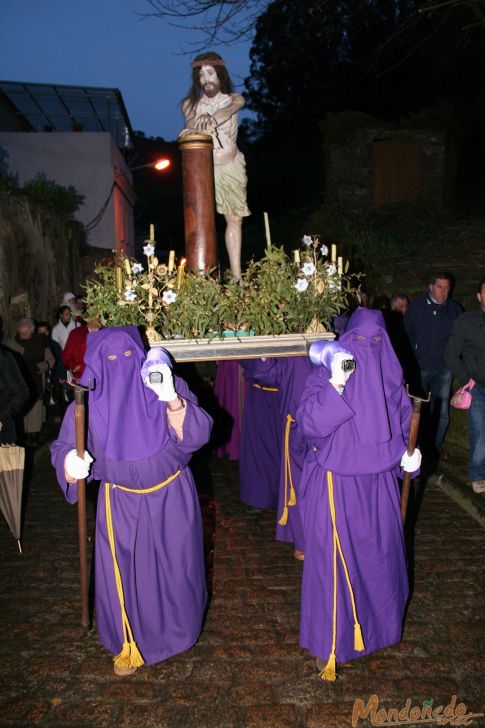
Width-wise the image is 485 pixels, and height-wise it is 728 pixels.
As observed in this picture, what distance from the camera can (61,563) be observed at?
5.65 meters

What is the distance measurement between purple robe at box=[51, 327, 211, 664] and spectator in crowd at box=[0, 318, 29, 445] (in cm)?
249

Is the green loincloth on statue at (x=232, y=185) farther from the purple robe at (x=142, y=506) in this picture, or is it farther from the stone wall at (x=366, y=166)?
the stone wall at (x=366, y=166)

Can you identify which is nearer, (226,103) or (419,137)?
(226,103)

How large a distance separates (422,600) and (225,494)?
2.86 m

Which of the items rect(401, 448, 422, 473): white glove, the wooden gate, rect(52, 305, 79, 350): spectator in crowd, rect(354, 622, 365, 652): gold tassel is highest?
the wooden gate

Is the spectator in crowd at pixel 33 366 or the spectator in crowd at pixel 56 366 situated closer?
the spectator in crowd at pixel 33 366

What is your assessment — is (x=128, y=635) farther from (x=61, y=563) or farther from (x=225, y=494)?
(x=225, y=494)

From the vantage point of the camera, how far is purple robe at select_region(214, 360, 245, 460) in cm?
820

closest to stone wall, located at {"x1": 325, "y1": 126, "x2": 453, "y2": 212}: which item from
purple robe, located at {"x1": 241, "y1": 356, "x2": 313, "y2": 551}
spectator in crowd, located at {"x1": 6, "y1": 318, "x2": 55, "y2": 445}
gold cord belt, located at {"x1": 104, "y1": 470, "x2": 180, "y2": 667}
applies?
spectator in crowd, located at {"x1": 6, "y1": 318, "x2": 55, "y2": 445}

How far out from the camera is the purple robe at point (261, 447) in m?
6.69

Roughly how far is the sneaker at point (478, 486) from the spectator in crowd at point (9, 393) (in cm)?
463

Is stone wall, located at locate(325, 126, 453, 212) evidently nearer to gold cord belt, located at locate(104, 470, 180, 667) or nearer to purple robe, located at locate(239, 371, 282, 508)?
purple robe, located at locate(239, 371, 282, 508)

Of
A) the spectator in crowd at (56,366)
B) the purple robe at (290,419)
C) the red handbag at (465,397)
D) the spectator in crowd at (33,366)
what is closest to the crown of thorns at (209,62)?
the purple robe at (290,419)

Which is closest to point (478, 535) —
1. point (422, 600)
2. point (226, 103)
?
point (422, 600)
